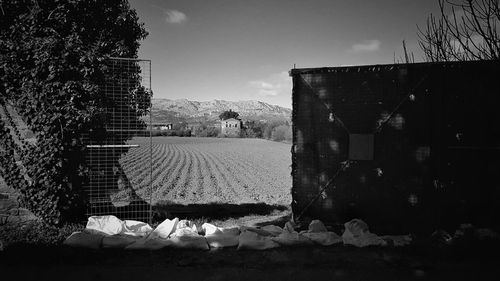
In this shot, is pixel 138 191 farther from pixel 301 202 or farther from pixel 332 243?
pixel 332 243

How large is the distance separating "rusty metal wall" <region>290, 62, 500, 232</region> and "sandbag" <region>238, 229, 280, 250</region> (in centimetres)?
115

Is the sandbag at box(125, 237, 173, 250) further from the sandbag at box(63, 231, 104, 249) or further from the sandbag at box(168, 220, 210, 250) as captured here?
the sandbag at box(63, 231, 104, 249)

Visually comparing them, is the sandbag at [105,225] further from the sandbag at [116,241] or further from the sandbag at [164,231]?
the sandbag at [164,231]

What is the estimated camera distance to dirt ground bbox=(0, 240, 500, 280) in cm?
423

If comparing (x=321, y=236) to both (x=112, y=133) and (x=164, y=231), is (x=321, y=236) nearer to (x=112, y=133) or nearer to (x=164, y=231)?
(x=164, y=231)

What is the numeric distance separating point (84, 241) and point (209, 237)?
6.76ft

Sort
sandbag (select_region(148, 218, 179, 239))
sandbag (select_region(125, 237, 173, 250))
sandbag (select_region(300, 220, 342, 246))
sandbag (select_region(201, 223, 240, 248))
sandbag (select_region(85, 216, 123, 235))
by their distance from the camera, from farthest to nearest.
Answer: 1. sandbag (select_region(85, 216, 123, 235))
2. sandbag (select_region(148, 218, 179, 239))
3. sandbag (select_region(300, 220, 342, 246))
4. sandbag (select_region(201, 223, 240, 248))
5. sandbag (select_region(125, 237, 173, 250))

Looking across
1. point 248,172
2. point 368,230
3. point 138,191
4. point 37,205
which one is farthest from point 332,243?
point 248,172

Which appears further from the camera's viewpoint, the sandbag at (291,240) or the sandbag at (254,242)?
the sandbag at (291,240)

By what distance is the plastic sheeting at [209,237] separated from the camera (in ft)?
16.9

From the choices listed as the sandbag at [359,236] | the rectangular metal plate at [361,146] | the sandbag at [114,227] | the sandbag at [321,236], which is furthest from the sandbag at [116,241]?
the rectangular metal plate at [361,146]

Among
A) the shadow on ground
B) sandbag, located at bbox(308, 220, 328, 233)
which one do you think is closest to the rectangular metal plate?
sandbag, located at bbox(308, 220, 328, 233)

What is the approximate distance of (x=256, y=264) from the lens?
4.59 meters

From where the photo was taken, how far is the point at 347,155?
5855 millimetres
